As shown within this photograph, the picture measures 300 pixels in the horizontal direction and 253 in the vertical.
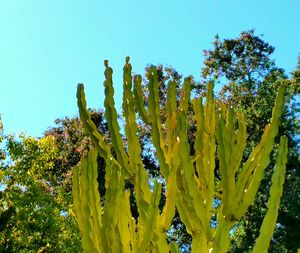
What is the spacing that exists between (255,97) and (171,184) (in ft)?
76.5

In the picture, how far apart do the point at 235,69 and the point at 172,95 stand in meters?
23.7

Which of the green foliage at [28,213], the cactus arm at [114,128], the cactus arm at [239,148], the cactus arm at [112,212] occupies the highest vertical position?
the green foliage at [28,213]

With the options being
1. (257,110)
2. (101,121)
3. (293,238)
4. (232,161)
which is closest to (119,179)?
(232,161)

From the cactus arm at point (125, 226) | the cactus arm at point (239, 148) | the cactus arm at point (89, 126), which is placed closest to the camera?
the cactus arm at point (125, 226)

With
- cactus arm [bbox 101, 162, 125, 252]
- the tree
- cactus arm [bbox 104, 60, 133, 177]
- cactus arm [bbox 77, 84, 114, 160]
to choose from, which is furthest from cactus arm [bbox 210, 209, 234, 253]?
the tree

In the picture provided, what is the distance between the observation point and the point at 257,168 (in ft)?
8.91

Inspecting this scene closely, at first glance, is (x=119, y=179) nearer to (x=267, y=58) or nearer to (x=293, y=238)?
(x=293, y=238)

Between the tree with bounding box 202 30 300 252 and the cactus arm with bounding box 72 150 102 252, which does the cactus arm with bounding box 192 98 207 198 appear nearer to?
the cactus arm with bounding box 72 150 102 252

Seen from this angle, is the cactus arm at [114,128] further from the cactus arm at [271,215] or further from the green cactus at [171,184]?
the cactus arm at [271,215]

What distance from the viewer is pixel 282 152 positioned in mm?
2648

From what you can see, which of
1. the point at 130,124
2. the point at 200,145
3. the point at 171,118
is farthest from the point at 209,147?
the point at 130,124

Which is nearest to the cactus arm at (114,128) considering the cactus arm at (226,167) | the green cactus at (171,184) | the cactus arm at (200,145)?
the green cactus at (171,184)

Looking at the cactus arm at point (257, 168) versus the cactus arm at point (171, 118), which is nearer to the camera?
the cactus arm at point (257, 168)

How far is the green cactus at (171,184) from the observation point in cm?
254
